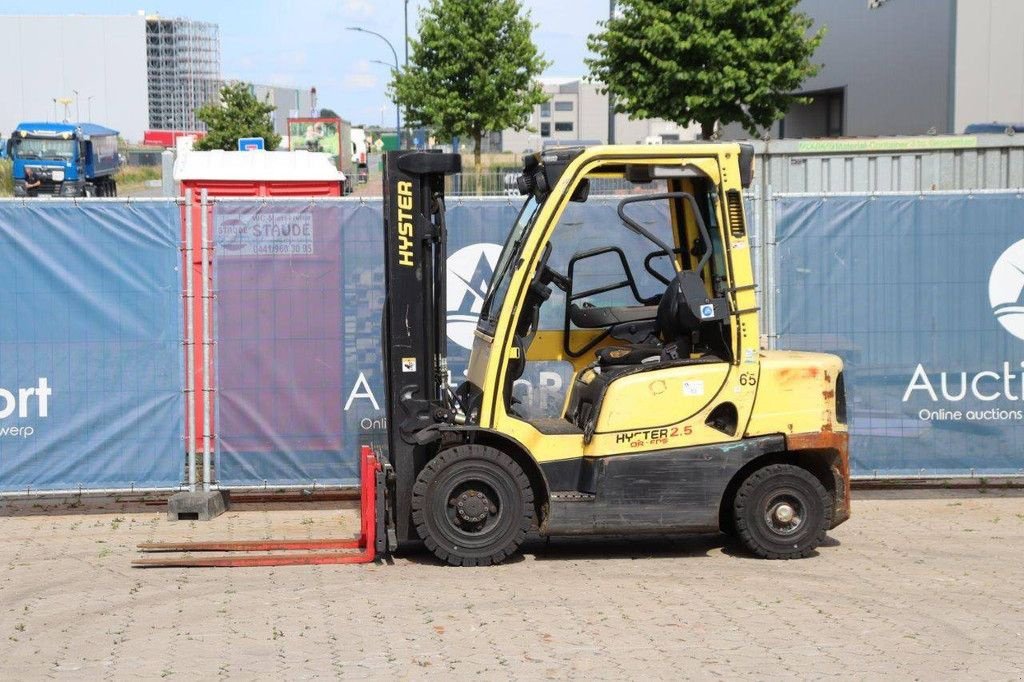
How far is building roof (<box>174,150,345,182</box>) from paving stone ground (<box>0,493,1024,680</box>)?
8234mm

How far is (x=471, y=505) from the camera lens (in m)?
8.05

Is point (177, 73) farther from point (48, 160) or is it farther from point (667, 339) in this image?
point (667, 339)

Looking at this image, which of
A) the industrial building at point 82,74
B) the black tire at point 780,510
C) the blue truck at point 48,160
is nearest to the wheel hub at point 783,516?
the black tire at point 780,510

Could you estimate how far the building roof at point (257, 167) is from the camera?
1700 centimetres

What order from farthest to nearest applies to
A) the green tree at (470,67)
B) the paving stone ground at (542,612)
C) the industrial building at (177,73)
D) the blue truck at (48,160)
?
the industrial building at (177,73) < the blue truck at (48,160) < the green tree at (470,67) < the paving stone ground at (542,612)

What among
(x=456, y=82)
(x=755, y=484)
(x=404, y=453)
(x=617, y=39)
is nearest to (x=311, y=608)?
(x=404, y=453)

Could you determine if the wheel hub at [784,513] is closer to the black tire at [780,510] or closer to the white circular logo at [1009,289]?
the black tire at [780,510]

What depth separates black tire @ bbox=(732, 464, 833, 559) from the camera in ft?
27.3

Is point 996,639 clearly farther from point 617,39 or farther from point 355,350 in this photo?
point 617,39

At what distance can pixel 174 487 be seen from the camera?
10078 millimetres

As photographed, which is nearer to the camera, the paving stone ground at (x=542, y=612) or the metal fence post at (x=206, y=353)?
the paving stone ground at (x=542, y=612)

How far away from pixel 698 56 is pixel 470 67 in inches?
554

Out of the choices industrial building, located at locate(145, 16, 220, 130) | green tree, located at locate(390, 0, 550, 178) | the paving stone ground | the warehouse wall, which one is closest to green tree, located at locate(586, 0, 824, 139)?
the warehouse wall

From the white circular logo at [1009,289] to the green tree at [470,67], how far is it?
37.0 metres
